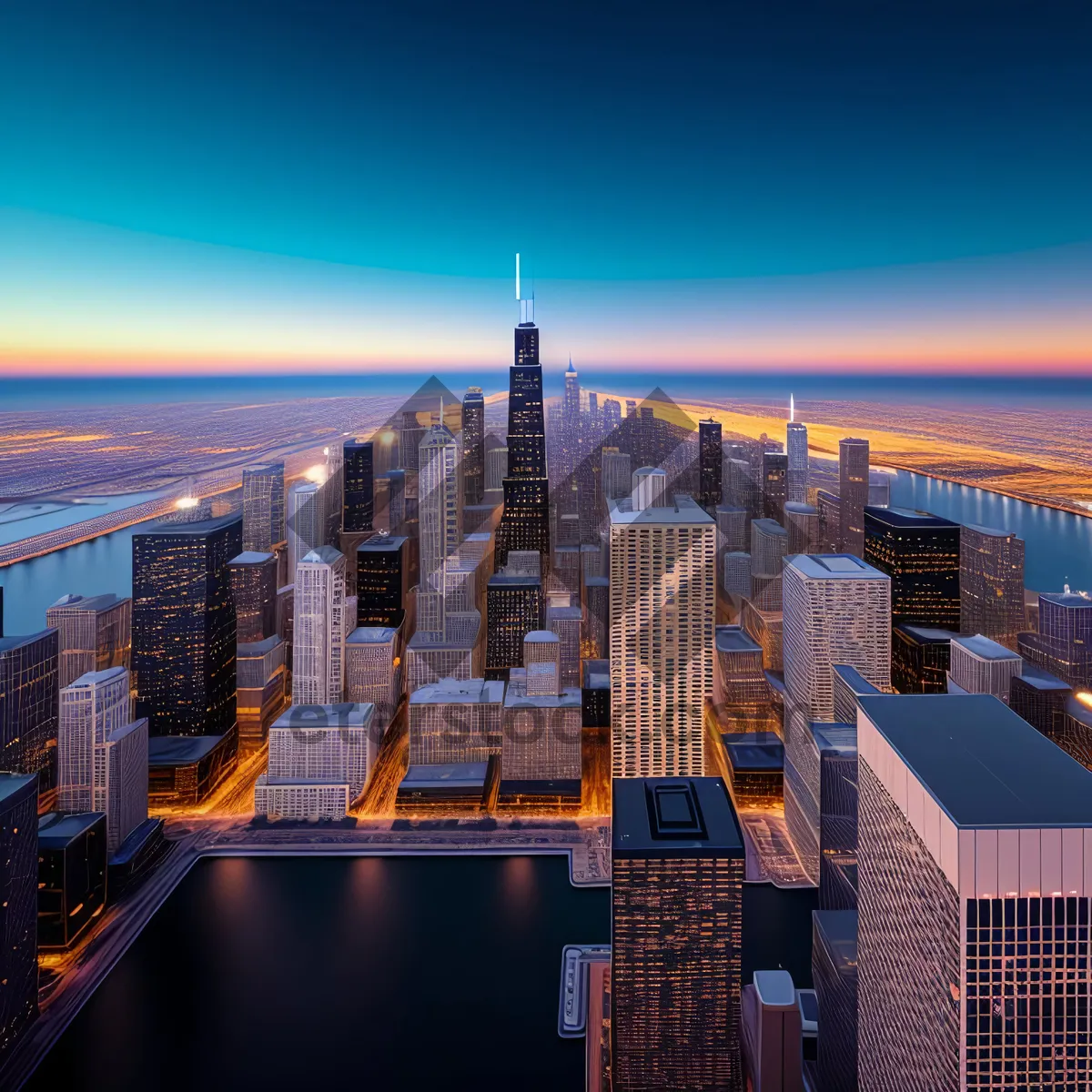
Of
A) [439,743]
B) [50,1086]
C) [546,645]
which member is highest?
[546,645]

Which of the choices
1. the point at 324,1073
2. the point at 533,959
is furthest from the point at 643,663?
the point at 324,1073

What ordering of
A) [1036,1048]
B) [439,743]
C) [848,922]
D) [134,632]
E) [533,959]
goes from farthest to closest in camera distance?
1. [134,632]
2. [439,743]
3. [533,959]
4. [848,922]
5. [1036,1048]

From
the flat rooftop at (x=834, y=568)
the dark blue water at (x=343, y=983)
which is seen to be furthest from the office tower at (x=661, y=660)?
the dark blue water at (x=343, y=983)

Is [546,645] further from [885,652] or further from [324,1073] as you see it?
[324,1073]

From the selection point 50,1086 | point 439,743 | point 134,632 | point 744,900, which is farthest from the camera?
point 134,632

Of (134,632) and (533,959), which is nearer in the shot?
(533,959)

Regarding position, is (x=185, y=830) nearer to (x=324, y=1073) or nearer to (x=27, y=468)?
(x=324, y=1073)

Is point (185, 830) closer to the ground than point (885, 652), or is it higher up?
closer to the ground
